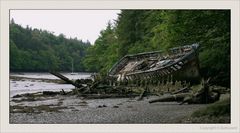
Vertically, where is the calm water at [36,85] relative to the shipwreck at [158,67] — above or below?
below

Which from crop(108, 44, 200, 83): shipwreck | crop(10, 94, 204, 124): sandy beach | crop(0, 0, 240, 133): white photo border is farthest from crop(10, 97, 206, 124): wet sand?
crop(108, 44, 200, 83): shipwreck

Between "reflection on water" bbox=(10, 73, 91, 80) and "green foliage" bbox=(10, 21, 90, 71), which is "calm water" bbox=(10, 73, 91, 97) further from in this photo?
"green foliage" bbox=(10, 21, 90, 71)

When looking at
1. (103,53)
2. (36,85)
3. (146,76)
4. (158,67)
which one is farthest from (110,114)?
(36,85)

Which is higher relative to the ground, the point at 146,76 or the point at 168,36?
the point at 168,36

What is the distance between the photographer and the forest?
14242mm

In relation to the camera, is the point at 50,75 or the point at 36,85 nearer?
the point at 50,75

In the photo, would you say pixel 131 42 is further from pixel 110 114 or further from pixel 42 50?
pixel 110 114

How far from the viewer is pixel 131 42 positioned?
16359mm

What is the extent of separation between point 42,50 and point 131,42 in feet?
9.20

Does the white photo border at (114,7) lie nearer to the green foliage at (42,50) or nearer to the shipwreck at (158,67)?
the green foliage at (42,50)

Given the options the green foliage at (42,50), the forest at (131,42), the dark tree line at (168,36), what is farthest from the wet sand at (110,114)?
the dark tree line at (168,36)

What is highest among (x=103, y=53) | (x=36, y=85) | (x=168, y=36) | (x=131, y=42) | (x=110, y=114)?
(x=168, y=36)

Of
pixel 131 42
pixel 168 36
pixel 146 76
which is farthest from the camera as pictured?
pixel 146 76

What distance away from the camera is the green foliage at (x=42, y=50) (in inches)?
569
